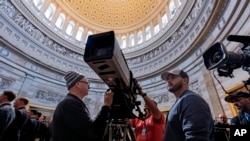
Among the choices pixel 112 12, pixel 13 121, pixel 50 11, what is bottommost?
pixel 13 121

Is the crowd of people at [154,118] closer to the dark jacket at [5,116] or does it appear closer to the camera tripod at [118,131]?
the camera tripod at [118,131]

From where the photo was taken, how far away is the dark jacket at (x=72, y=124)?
50.5 inches

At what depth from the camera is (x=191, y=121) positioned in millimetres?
1065

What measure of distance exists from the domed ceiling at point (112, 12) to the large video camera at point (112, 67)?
548 inches

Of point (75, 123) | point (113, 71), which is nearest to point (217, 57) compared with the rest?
point (113, 71)

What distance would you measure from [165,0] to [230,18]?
968cm

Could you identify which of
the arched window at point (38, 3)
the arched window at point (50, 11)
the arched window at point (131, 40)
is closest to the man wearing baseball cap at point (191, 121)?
the arched window at point (38, 3)

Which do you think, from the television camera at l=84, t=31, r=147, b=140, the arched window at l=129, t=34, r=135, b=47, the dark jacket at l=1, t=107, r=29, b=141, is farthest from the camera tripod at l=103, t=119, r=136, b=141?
the arched window at l=129, t=34, r=135, b=47

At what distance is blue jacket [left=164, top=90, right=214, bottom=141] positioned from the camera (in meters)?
1.01

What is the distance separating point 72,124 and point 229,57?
1884 millimetres

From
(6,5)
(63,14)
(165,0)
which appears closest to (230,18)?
(165,0)

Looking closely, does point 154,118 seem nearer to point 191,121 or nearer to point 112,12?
point 191,121

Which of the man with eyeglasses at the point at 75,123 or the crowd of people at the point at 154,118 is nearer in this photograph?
the crowd of people at the point at 154,118

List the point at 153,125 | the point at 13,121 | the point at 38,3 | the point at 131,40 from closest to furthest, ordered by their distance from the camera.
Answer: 1. the point at 153,125
2. the point at 13,121
3. the point at 38,3
4. the point at 131,40
